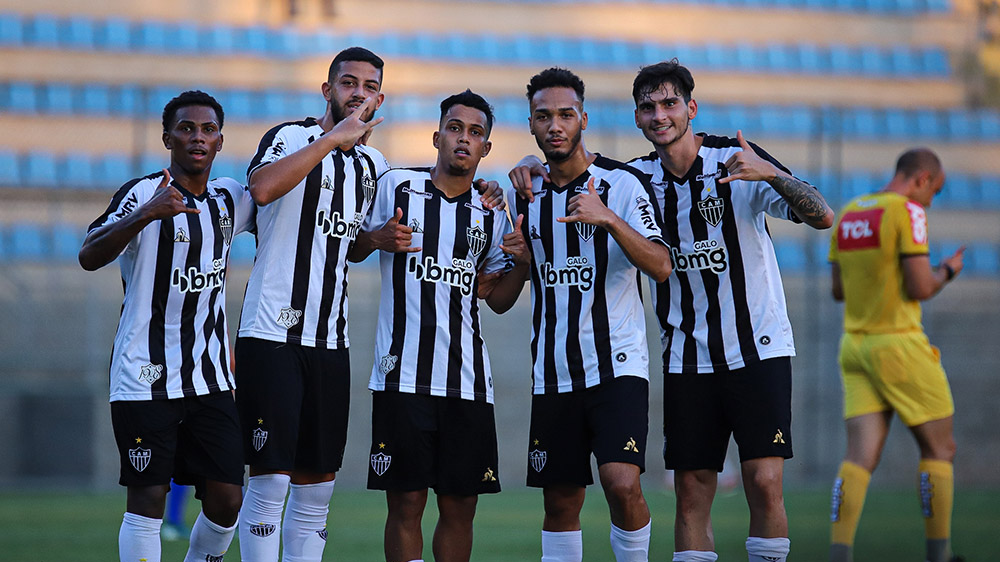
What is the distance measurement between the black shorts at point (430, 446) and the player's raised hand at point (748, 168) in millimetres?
1496

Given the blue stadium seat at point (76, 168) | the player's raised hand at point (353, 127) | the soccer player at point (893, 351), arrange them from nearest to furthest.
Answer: the player's raised hand at point (353, 127)
the soccer player at point (893, 351)
the blue stadium seat at point (76, 168)

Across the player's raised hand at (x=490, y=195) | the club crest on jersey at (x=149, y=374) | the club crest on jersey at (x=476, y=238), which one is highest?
the player's raised hand at (x=490, y=195)

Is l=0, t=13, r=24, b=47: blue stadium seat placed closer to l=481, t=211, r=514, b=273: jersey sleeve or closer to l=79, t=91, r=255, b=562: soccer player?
l=79, t=91, r=255, b=562: soccer player

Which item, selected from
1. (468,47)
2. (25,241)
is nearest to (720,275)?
(25,241)

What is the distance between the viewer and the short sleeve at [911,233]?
6332mm

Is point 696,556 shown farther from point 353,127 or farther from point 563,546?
point 353,127

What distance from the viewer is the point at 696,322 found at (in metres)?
5.24

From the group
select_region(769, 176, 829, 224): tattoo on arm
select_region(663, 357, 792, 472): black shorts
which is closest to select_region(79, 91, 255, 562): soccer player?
select_region(663, 357, 792, 472): black shorts

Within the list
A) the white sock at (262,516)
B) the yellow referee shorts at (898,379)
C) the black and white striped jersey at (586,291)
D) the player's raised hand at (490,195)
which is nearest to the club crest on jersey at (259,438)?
the white sock at (262,516)

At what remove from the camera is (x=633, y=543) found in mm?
5035

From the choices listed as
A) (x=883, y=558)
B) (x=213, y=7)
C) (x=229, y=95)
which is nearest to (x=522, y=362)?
(x=229, y=95)

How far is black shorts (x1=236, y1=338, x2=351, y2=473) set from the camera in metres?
5.03

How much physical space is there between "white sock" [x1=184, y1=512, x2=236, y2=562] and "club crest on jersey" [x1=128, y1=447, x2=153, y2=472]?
1.34ft

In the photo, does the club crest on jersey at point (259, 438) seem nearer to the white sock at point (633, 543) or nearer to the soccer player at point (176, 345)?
the soccer player at point (176, 345)
